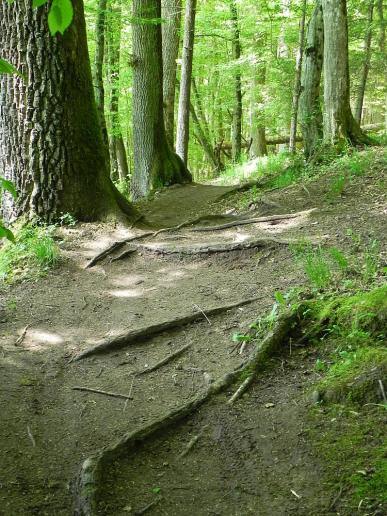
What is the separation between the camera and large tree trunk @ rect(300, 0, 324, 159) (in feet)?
37.9

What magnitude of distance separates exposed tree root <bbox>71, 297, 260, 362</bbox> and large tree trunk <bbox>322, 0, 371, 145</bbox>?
642 centimetres

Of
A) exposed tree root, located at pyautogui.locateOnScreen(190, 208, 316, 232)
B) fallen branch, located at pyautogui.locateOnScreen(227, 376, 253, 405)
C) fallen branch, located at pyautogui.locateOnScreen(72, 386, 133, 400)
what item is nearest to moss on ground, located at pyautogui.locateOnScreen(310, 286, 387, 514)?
fallen branch, located at pyautogui.locateOnScreen(227, 376, 253, 405)

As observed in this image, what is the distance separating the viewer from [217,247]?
6.86 meters

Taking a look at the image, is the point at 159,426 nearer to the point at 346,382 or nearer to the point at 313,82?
the point at 346,382

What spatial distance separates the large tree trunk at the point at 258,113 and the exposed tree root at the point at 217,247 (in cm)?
1347

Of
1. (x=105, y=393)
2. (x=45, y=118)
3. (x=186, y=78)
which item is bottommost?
(x=105, y=393)

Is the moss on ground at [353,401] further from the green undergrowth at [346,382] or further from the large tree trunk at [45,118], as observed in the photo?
the large tree trunk at [45,118]

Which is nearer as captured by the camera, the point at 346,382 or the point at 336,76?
the point at 346,382

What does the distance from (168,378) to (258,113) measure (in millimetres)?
18344

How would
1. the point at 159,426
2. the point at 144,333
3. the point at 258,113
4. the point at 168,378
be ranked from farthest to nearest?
the point at 258,113, the point at 144,333, the point at 168,378, the point at 159,426

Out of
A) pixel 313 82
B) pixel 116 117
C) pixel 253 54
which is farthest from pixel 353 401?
pixel 116 117

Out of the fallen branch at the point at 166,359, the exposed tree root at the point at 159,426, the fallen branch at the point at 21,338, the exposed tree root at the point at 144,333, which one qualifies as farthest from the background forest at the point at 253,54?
the exposed tree root at the point at 159,426

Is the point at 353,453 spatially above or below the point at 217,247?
below

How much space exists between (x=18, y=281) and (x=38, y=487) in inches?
153
